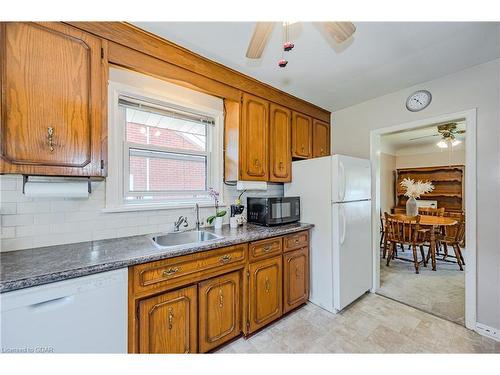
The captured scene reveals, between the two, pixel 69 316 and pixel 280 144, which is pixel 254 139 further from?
pixel 69 316

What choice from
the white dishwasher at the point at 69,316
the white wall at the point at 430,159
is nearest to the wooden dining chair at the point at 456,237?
the white wall at the point at 430,159

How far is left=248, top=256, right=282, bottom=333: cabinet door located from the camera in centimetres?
181

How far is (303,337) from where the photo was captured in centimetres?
183

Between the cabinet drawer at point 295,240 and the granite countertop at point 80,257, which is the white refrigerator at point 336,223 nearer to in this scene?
the cabinet drawer at point 295,240

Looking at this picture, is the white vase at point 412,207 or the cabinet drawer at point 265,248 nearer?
the cabinet drawer at point 265,248

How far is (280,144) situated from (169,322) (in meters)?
1.99

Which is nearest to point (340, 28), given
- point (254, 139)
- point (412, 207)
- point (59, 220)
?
point (254, 139)

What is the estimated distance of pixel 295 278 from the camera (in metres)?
2.19

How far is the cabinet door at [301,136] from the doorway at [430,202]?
78cm

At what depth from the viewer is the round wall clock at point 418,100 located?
2254 millimetres
